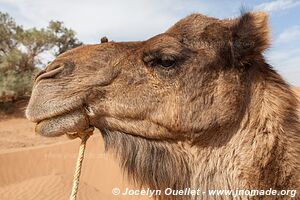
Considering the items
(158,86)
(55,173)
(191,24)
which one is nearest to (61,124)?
(158,86)

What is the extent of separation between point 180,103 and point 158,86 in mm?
204

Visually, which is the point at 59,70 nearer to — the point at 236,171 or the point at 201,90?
the point at 201,90

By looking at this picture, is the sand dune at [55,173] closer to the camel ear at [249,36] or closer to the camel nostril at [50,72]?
the camel nostril at [50,72]

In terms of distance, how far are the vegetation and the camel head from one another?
2090 centimetres

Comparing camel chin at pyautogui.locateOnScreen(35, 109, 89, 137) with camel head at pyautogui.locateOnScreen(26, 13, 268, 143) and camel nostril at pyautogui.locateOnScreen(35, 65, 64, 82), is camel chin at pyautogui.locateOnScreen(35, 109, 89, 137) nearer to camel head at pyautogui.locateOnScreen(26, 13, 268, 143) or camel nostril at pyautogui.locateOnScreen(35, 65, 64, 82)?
camel head at pyautogui.locateOnScreen(26, 13, 268, 143)

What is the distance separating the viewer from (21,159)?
12.2 m

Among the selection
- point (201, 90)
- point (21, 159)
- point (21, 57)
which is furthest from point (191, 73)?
point (21, 57)

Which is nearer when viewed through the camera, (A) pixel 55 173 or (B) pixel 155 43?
(B) pixel 155 43

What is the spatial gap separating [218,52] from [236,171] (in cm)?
85

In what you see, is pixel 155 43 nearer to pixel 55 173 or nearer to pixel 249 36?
pixel 249 36

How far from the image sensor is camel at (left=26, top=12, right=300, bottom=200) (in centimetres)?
256

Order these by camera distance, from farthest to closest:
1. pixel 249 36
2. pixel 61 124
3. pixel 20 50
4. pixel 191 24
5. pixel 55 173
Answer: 1. pixel 20 50
2. pixel 55 173
3. pixel 191 24
4. pixel 249 36
5. pixel 61 124

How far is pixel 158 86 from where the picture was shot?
2.72 metres

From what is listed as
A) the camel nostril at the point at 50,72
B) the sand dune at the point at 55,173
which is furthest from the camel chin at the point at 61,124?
the sand dune at the point at 55,173
